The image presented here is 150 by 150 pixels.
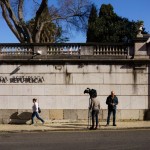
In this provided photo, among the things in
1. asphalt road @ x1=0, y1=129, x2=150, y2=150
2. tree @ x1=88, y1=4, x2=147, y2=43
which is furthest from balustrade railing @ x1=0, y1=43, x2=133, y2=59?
tree @ x1=88, y1=4, x2=147, y2=43

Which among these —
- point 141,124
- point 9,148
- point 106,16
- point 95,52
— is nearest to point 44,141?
point 9,148

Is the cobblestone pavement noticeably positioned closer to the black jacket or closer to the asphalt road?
the black jacket

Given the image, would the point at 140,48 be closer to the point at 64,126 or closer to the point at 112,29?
the point at 64,126

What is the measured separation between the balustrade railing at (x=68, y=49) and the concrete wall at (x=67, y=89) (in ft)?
2.27

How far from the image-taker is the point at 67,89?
72.7 feet

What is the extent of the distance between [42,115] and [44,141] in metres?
7.78

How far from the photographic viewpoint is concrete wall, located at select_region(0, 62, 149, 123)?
72.7 ft

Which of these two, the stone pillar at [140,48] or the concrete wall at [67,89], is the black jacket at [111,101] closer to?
the concrete wall at [67,89]

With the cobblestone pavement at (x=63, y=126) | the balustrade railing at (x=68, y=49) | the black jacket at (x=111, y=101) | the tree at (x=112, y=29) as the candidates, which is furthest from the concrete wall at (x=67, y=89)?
the tree at (x=112, y=29)

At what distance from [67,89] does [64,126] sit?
8.25ft

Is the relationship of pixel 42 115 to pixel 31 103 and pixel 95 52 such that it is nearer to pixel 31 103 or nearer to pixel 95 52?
pixel 31 103

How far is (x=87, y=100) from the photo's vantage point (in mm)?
22234

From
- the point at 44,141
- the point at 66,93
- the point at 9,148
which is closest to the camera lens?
the point at 9,148

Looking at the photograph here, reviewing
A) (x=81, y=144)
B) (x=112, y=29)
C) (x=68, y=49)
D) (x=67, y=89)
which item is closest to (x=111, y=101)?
(x=67, y=89)
